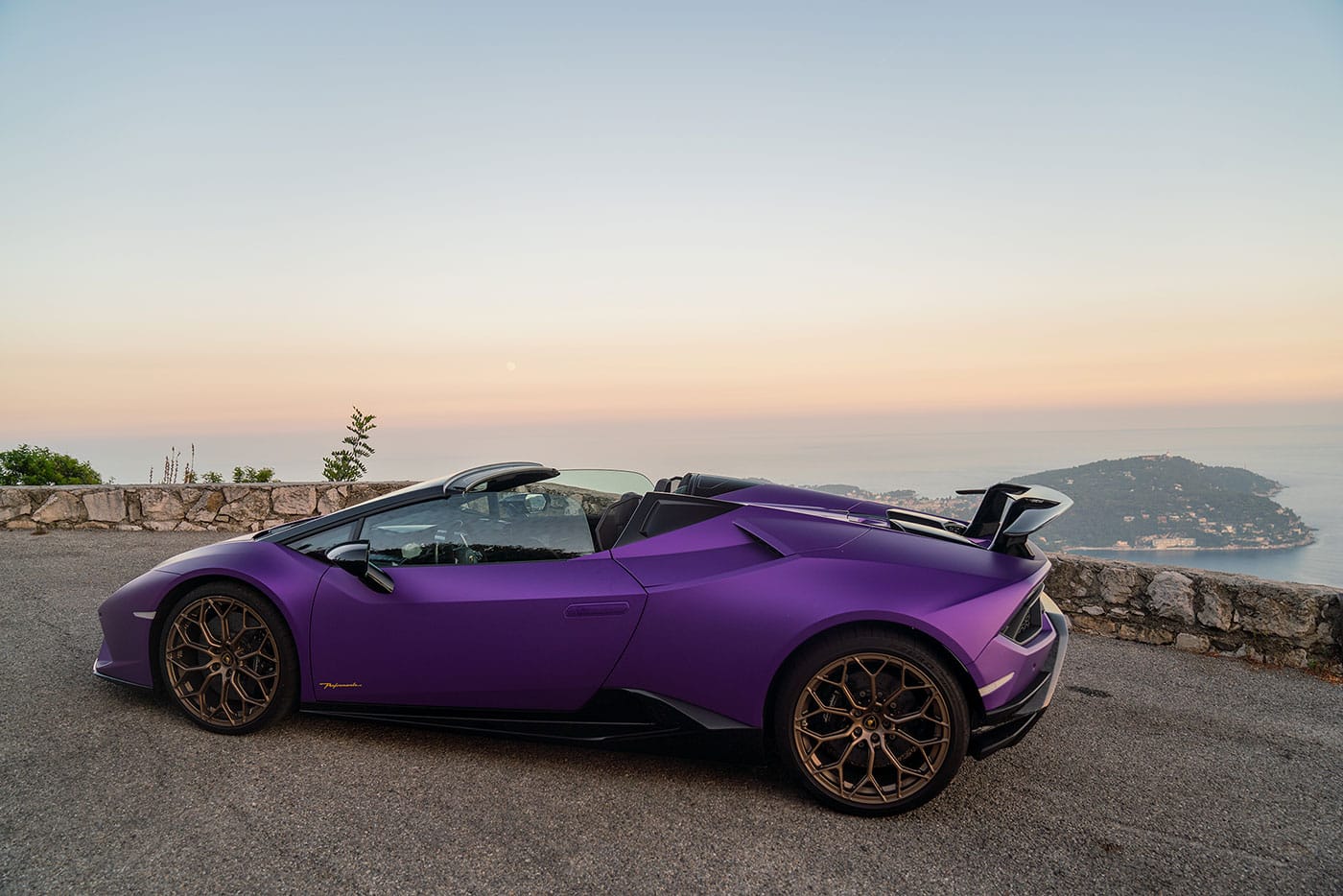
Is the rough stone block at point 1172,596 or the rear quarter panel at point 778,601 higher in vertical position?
the rear quarter panel at point 778,601

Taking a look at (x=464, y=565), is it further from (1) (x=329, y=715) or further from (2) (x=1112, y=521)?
(2) (x=1112, y=521)

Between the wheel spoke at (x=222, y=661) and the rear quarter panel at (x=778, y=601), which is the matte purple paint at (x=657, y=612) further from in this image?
the wheel spoke at (x=222, y=661)

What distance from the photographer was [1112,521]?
11.7 m

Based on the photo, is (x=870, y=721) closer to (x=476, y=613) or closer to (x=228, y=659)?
(x=476, y=613)

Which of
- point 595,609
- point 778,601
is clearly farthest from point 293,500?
point 778,601

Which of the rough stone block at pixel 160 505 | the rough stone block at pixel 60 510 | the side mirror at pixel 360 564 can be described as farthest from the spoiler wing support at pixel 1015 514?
the rough stone block at pixel 60 510

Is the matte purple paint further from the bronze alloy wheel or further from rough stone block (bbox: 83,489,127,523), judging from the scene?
rough stone block (bbox: 83,489,127,523)

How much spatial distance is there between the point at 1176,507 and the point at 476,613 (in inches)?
534

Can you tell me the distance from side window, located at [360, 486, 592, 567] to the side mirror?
67mm

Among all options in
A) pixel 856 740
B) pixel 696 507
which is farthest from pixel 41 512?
pixel 856 740

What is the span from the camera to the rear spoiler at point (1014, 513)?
2.97 metres

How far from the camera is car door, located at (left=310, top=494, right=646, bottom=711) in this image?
3.09 meters

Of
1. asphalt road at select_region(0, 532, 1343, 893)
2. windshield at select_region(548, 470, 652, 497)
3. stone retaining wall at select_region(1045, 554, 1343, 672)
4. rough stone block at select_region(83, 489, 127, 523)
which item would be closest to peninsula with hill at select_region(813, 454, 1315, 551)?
stone retaining wall at select_region(1045, 554, 1343, 672)

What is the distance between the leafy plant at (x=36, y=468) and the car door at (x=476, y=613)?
40.3 feet
